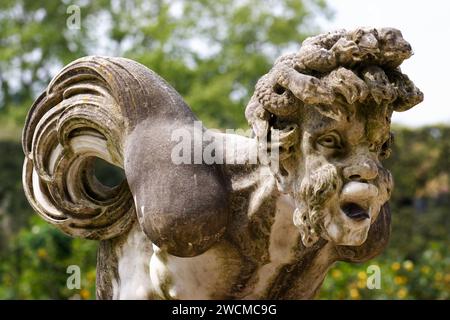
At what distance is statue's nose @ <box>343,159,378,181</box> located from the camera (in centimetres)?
284

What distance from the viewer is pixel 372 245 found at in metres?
3.44

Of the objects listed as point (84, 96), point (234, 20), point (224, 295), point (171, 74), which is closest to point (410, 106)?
point (224, 295)

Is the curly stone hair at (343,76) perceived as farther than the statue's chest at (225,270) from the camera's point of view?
No

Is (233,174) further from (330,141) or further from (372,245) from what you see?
(372,245)

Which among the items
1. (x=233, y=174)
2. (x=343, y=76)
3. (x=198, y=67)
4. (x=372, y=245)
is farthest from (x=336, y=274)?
(x=198, y=67)

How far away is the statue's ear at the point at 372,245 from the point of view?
3.43 metres

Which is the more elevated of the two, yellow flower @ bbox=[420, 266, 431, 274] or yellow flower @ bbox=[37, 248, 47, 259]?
yellow flower @ bbox=[37, 248, 47, 259]

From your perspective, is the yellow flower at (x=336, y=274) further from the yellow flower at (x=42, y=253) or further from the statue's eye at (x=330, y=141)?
the statue's eye at (x=330, y=141)

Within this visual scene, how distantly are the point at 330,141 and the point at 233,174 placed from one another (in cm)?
52

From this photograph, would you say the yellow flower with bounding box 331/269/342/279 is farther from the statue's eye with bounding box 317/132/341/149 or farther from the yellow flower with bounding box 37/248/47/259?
the statue's eye with bounding box 317/132/341/149

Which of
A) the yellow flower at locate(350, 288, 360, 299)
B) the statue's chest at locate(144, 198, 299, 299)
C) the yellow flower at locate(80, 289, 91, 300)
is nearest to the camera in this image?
the statue's chest at locate(144, 198, 299, 299)

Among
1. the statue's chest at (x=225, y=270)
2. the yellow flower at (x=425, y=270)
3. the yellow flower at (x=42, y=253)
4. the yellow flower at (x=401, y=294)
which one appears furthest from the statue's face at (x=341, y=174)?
the yellow flower at (x=425, y=270)

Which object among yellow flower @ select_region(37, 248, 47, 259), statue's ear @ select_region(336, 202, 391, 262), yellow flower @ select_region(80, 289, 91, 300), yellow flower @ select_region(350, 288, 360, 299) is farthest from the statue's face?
yellow flower @ select_region(37, 248, 47, 259)

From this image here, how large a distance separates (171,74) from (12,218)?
25.0 ft
